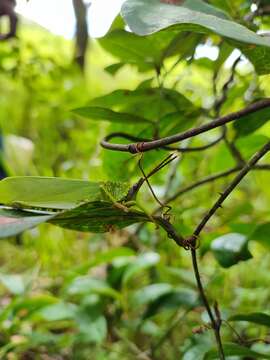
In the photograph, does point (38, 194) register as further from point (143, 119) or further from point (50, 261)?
point (50, 261)

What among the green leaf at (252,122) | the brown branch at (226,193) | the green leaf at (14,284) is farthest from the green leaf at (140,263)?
the brown branch at (226,193)

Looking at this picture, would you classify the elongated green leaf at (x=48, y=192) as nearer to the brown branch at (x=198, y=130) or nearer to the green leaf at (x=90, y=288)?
the brown branch at (x=198, y=130)

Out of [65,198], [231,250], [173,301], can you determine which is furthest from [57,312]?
[65,198]

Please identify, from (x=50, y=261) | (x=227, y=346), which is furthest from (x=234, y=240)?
(x=50, y=261)

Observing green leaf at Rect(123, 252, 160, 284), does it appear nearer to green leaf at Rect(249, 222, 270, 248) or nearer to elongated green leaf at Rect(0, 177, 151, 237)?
green leaf at Rect(249, 222, 270, 248)

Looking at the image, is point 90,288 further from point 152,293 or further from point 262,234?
point 262,234
